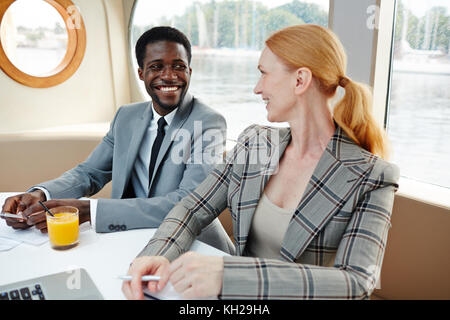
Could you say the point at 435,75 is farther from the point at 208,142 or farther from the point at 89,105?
the point at 89,105

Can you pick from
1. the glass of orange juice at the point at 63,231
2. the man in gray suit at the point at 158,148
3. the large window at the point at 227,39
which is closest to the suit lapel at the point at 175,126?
the man in gray suit at the point at 158,148

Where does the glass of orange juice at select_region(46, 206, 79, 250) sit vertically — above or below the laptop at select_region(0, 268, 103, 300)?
above

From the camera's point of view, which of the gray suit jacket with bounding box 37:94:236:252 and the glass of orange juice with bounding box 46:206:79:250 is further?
the gray suit jacket with bounding box 37:94:236:252

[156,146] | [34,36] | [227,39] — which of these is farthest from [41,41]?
[156,146]

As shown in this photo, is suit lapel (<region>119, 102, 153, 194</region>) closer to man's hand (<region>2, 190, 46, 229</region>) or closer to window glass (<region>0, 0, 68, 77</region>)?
man's hand (<region>2, 190, 46, 229</region>)

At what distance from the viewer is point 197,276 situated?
3.04 feet

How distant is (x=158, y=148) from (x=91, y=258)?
0.73 m

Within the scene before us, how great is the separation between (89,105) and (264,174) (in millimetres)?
2604

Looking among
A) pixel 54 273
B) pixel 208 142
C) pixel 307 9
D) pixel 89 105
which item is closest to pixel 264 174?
pixel 208 142

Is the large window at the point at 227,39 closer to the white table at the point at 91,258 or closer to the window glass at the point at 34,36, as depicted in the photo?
the window glass at the point at 34,36

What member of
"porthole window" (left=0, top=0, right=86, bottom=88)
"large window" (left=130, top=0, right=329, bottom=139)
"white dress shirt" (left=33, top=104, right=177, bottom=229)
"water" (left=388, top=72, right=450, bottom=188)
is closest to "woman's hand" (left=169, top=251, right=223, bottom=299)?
"white dress shirt" (left=33, top=104, right=177, bottom=229)

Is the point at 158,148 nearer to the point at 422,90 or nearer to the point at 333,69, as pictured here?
the point at 333,69

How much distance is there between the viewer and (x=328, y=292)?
3.10 ft

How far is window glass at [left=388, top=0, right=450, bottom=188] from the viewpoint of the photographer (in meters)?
1.88
